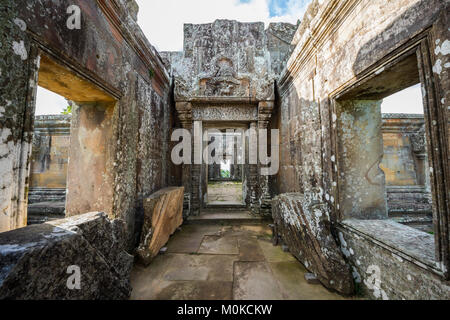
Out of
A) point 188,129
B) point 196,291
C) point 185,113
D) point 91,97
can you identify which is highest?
point 185,113

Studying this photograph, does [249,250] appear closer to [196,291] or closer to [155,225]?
[196,291]

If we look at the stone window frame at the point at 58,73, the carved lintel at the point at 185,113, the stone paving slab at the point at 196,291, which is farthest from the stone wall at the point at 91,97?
the stone paving slab at the point at 196,291

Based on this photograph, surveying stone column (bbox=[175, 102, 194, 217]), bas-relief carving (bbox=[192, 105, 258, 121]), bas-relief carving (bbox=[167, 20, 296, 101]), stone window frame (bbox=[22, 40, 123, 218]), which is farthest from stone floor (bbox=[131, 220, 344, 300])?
bas-relief carving (bbox=[167, 20, 296, 101])

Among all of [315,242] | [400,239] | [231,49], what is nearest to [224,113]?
[231,49]

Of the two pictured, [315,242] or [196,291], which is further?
[315,242]

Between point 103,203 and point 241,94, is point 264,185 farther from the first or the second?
point 103,203

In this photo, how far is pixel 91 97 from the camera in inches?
95.0

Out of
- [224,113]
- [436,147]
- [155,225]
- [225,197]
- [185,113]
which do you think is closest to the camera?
[436,147]

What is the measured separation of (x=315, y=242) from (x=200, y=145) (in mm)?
3527

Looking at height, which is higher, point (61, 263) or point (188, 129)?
point (188, 129)

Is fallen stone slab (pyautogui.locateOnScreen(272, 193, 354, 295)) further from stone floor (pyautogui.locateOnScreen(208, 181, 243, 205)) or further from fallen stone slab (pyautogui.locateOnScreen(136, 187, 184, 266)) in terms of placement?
stone floor (pyautogui.locateOnScreen(208, 181, 243, 205))

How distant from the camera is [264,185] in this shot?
486 centimetres
